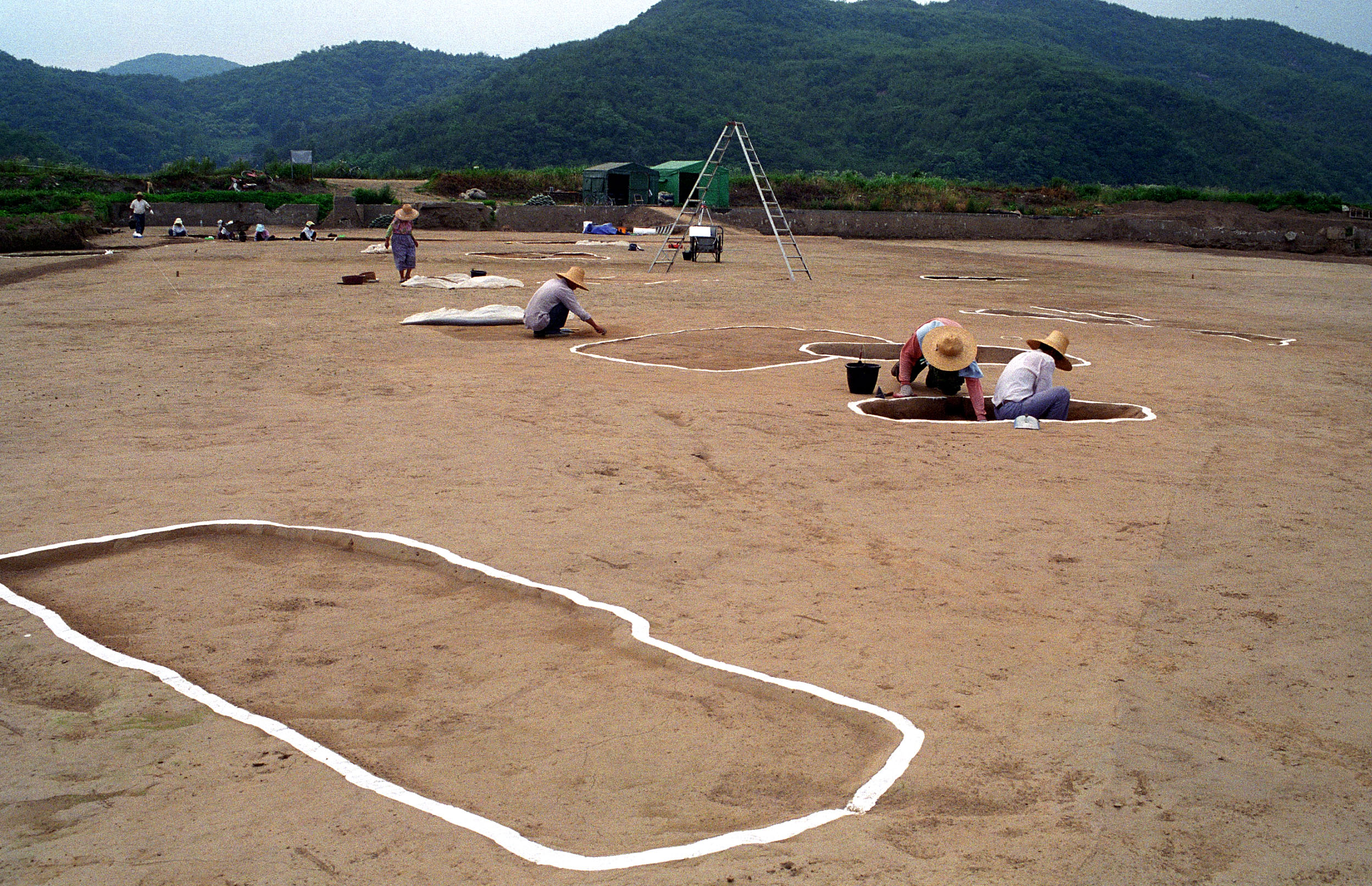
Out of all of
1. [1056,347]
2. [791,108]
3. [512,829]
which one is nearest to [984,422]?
[1056,347]

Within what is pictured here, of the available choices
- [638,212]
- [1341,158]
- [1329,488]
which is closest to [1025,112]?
[1341,158]

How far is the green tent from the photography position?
145ft

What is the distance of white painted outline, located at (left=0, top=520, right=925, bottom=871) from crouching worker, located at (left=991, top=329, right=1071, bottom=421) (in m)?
4.87

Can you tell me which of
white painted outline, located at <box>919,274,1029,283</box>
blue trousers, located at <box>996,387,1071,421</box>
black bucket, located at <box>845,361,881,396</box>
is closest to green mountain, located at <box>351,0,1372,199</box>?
white painted outline, located at <box>919,274,1029,283</box>

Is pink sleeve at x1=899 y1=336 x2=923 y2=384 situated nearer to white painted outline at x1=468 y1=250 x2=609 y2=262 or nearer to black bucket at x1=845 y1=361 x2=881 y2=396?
black bucket at x1=845 y1=361 x2=881 y2=396

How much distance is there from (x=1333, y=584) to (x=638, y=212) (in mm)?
38362

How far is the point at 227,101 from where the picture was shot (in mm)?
118812

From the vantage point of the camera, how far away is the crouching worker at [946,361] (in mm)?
8680

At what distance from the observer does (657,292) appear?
18000 millimetres

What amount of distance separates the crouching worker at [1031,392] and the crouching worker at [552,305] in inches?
201

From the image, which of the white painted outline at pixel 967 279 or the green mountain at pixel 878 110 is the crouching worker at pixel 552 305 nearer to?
the white painted outline at pixel 967 279

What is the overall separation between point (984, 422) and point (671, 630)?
4.75m

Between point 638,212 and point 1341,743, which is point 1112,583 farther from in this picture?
point 638,212

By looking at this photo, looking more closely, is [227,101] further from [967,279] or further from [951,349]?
[951,349]
